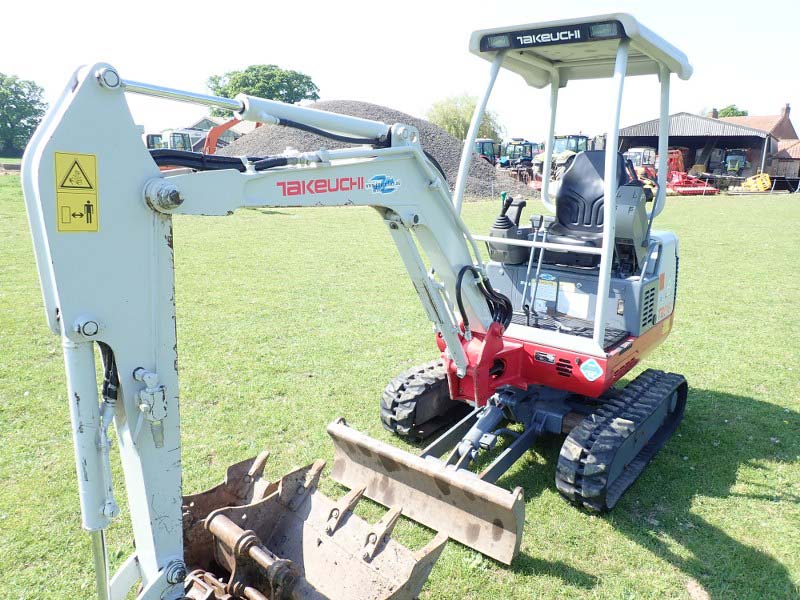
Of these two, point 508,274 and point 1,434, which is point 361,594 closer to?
point 508,274

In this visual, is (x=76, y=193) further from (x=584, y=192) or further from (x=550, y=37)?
(x=584, y=192)

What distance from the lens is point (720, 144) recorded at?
46.8 meters

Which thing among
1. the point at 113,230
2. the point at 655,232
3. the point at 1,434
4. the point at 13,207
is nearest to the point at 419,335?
the point at 655,232

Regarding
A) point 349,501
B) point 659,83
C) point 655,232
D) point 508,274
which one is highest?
point 659,83

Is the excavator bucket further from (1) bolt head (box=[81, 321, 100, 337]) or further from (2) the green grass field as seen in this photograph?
(1) bolt head (box=[81, 321, 100, 337])

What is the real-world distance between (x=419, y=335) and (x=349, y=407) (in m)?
2.33

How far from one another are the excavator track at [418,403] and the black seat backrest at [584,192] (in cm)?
168

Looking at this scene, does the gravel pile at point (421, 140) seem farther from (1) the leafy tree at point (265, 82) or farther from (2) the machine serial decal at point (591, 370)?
(1) the leafy tree at point (265, 82)

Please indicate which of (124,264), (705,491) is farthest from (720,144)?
(124,264)

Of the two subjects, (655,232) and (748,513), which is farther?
(655,232)

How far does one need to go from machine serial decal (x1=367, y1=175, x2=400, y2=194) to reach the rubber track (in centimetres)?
214

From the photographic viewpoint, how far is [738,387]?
6543 mm

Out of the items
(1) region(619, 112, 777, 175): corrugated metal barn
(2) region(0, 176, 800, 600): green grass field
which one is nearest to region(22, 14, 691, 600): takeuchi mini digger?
(2) region(0, 176, 800, 600): green grass field

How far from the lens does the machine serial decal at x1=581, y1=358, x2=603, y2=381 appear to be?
14.5ft
